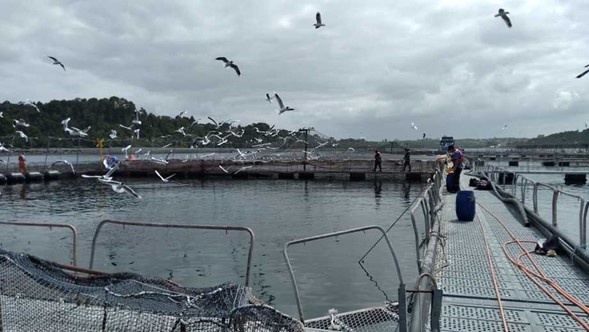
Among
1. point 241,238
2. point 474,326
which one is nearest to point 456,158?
point 241,238

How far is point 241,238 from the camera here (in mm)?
22484

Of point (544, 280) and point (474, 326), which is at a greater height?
point (544, 280)

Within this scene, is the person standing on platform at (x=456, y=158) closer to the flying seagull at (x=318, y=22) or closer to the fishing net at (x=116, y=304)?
the flying seagull at (x=318, y=22)

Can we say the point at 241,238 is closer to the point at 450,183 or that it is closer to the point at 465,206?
the point at 450,183

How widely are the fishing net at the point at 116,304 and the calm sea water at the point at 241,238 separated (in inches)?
281

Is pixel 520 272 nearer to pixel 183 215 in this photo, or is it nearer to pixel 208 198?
pixel 183 215

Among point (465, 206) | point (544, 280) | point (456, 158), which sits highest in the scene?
point (456, 158)

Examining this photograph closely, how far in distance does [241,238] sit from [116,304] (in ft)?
55.8

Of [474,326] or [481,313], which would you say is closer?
[474,326]

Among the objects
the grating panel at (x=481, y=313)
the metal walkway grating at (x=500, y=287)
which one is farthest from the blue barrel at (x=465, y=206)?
the grating panel at (x=481, y=313)

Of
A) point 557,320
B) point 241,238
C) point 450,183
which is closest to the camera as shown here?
point 557,320

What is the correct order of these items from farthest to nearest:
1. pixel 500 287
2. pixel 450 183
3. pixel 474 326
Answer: pixel 450 183
pixel 500 287
pixel 474 326

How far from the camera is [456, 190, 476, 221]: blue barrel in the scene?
47.3ft

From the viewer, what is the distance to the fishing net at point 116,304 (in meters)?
4.89
